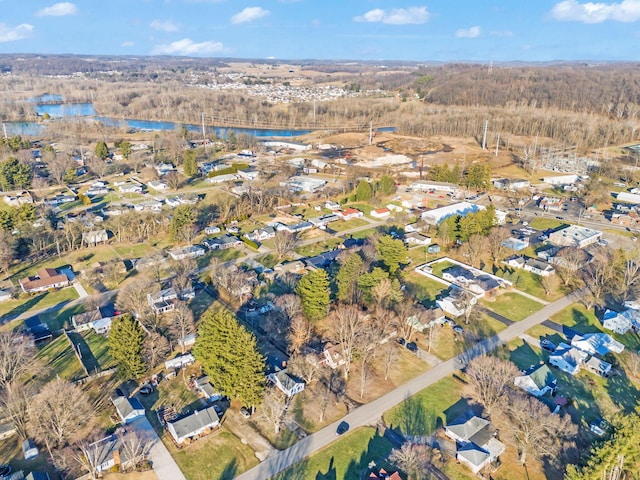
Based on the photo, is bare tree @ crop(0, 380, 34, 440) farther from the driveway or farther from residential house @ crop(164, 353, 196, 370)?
residential house @ crop(164, 353, 196, 370)

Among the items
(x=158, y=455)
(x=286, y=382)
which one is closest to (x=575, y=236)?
(x=286, y=382)

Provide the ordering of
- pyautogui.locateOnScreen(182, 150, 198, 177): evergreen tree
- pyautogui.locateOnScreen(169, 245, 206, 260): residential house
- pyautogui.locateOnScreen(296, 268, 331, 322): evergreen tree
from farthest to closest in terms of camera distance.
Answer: pyautogui.locateOnScreen(182, 150, 198, 177): evergreen tree → pyautogui.locateOnScreen(169, 245, 206, 260): residential house → pyautogui.locateOnScreen(296, 268, 331, 322): evergreen tree

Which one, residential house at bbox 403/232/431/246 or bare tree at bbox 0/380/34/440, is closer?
bare tree at bbox 0/380/34/440

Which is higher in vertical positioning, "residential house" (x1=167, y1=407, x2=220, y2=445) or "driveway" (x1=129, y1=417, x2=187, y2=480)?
"residential house" (x1=167, y1=407, x2=220, y2=445)

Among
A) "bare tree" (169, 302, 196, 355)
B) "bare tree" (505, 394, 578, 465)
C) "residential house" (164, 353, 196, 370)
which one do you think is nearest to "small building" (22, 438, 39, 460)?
"residential house" (164, 353, 196, 370)

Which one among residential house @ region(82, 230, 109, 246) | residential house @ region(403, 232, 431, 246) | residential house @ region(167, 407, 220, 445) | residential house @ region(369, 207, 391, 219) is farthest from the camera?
residential house @ region(369, 207, 391, 219)

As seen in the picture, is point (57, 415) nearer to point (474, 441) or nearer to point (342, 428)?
point (342, 428)

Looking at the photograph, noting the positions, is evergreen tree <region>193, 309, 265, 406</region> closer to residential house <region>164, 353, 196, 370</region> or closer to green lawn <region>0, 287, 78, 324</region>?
residential house <region>164, 353, 196, 370</region>

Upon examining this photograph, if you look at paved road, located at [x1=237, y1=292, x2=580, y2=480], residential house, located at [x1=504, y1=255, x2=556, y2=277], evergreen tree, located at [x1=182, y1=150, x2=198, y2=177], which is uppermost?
evergreen tree, located at [x1=182, y1=150, x2=198, y2=177]
